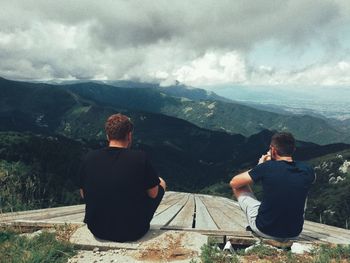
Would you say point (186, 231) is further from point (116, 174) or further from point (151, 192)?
point (116, 174)

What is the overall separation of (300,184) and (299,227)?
106 centimetres

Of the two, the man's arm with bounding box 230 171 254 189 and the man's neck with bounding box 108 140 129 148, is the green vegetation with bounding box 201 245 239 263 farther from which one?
the man's neck with bounding box 108 140 129 148

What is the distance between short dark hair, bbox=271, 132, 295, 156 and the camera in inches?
324

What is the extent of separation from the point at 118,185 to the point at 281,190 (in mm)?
3712

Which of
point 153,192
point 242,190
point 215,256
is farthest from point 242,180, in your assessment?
point 215,256

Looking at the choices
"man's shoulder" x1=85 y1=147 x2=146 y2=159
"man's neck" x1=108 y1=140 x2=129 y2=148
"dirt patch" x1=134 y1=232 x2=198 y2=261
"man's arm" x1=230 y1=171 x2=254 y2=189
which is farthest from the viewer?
"man's arm" x1=230 y1=171 x2=254 y2=189

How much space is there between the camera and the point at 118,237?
25.4ft

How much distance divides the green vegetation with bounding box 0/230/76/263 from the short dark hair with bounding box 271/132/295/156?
5052 millimetres

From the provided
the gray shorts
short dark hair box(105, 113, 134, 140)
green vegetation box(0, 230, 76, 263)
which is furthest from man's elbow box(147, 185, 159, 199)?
the gray shorts

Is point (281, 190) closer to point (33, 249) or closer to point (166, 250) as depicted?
point (166, 250)

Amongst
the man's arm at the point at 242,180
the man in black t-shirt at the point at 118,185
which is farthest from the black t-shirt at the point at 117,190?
the man's arm at the point at 242,180

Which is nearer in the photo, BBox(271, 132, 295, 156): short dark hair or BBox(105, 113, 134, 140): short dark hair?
BBox(105, 113, 134, 140): short dark hair

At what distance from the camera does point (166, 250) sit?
7230 mm

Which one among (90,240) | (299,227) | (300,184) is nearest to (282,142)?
(300,184)
